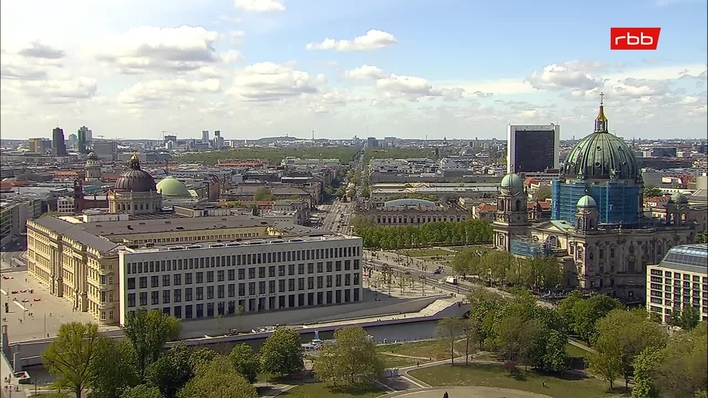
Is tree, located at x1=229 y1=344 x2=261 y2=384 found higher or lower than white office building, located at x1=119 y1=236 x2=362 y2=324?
lower

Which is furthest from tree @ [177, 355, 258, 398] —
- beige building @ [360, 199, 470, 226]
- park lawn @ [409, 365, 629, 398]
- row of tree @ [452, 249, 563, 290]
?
beige building @ [360, 199, 470, 226]

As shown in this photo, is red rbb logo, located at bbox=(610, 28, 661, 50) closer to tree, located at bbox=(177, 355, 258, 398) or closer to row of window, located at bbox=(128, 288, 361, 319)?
tree, located at bbox=(177, 355, 258, 398)

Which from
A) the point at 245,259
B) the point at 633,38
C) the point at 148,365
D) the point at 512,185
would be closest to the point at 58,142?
the point at 512,185

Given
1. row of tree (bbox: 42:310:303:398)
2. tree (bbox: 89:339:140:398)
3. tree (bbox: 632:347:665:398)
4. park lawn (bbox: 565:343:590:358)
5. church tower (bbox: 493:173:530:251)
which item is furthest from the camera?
church tower (bbox: 493:173:530:251)

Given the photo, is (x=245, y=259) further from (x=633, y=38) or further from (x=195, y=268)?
(x=633, y=38)

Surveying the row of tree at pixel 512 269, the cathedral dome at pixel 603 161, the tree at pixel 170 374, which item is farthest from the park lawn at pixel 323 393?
the cathedral dome at pixel 603 161

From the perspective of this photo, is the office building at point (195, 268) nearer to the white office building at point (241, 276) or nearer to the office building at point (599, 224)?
the white office building at point (241, 276)

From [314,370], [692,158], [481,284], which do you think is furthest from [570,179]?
[692,158]

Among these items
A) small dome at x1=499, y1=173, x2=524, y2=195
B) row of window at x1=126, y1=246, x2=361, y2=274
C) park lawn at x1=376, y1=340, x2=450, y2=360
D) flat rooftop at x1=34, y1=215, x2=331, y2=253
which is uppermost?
small dome at x1=499, y1=173, x2=524, y2=195
